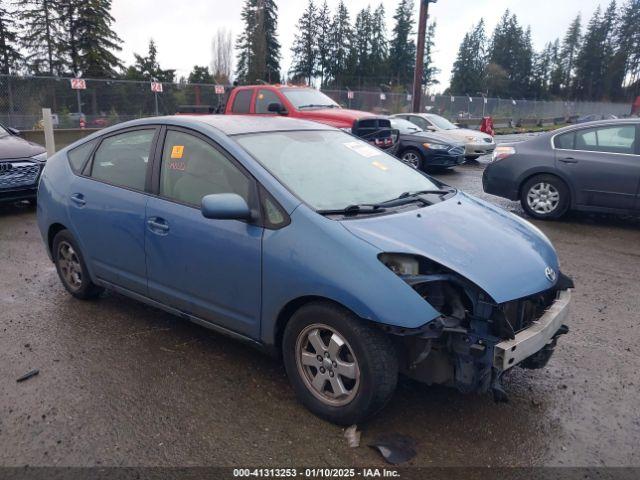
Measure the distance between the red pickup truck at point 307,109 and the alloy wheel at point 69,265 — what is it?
6703 millimetres

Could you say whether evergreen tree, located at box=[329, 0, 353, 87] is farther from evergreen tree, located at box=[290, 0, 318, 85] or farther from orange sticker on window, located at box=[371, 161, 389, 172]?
orange sticker on window, located at box=[371, 161, 389, 172]

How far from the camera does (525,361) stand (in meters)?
3.05

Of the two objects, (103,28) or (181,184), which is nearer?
(181,184)

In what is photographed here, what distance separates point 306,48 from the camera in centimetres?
7488

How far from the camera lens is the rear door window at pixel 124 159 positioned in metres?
3.98

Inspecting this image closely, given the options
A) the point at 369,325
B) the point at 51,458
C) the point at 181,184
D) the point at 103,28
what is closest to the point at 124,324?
the point at 181,184

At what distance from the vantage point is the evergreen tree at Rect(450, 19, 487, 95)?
283ft

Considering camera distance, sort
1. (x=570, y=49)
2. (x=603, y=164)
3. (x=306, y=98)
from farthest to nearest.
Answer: (x=570, y=49)
(x=306, y=98)
(x=603, y=164)

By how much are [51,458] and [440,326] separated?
2046 millimetres

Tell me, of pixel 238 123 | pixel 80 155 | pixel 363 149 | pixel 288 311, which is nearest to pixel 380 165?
pixel 363 149

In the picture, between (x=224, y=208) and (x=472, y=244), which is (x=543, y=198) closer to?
(x=472, y=244)

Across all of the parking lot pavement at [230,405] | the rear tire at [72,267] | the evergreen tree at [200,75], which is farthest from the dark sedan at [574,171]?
the evergreen tree at [200,75]

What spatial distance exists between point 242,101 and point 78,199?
7.78 metres

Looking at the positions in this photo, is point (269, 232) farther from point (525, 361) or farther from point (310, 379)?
point (525, 361)
